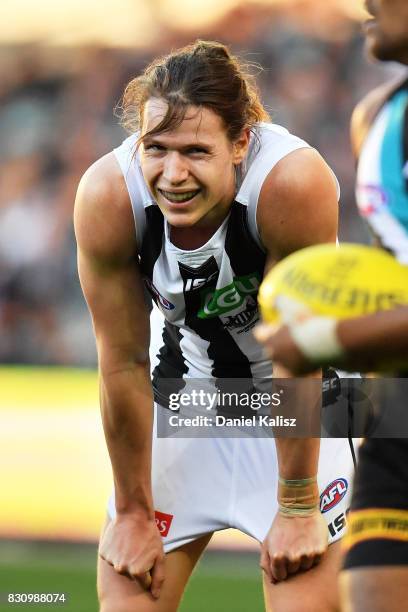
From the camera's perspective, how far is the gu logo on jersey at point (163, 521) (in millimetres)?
3959

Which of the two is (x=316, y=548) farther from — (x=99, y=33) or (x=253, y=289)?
(x=99, y=33)

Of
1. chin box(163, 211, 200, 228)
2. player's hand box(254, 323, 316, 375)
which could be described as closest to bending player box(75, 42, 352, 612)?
chin box(163, 211, 200, 228)

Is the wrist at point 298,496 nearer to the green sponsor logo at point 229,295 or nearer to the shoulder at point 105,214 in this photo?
→ the green sponsor logo at point 229,295

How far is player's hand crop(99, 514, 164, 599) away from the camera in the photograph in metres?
3.80

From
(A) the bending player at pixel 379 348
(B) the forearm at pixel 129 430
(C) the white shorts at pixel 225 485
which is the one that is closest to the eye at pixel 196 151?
(A) the bending player at pixel 379 348

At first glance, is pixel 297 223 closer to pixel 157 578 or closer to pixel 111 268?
pixel 111 268

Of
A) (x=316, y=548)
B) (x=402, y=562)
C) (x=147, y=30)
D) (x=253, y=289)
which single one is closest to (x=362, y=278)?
(x=402, y=562)

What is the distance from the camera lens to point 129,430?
12.7 feet

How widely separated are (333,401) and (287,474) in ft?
1.24

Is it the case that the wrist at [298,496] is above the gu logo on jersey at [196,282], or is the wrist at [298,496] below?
below

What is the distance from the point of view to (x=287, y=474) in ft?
12.1

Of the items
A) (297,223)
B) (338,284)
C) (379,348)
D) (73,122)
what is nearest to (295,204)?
(297,223)

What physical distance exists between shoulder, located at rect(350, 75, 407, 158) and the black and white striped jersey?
509mm

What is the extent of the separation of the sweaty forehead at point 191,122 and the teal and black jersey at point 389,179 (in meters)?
0.76
